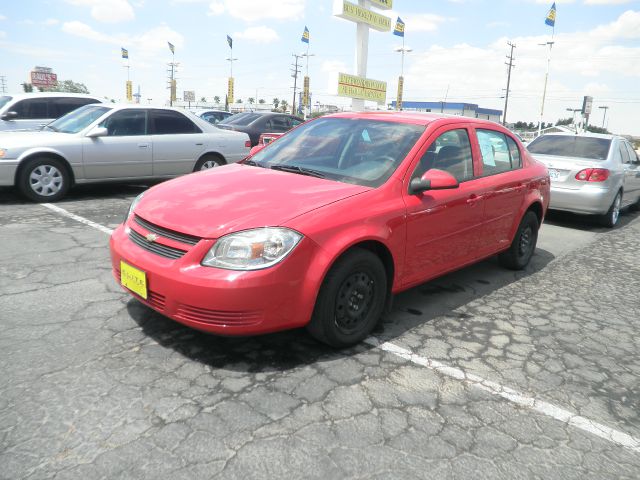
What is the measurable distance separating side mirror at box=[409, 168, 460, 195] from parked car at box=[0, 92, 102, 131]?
828 cm

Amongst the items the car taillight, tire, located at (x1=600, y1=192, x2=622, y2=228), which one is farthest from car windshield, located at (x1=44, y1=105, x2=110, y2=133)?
tire, located at (x1=600, y1=192, x2=622, y2=228)

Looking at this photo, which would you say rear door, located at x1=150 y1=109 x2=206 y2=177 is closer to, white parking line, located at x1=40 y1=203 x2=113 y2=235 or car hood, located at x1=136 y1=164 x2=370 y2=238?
white parking line, located at x1=40 y1=203 x2=113 y2=235

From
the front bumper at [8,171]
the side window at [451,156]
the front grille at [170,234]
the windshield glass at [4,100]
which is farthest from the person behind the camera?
the windshield glass at [4,100]

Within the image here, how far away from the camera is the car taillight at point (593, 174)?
7.70 m

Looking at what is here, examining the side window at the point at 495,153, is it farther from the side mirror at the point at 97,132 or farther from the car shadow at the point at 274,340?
the side mirror at the point at 97,132

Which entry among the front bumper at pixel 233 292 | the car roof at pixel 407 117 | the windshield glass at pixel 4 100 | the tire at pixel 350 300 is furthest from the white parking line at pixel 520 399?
the windshield glass at pixel 4 100

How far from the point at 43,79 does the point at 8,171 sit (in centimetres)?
5977

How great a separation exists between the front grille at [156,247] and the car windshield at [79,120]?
5.41 metres

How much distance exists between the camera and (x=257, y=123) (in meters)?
15.2

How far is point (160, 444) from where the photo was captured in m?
2.29

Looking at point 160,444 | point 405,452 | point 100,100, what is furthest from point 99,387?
point 100,100

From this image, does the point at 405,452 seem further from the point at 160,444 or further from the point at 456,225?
the point at 456,225

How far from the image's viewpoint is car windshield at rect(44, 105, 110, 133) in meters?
7.93

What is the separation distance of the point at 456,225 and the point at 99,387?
9.03 ft
